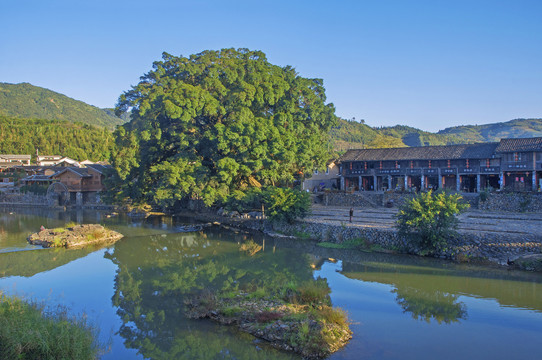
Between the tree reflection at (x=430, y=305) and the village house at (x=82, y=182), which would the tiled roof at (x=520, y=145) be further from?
the village house at (x=82, y=182)

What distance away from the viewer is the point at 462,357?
36.4 feet

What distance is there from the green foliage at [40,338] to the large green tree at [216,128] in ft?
65.1

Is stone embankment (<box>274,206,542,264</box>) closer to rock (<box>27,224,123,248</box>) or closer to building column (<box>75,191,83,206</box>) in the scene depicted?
rock (<box>27,224,123,248</box>)

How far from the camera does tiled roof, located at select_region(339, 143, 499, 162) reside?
118ft

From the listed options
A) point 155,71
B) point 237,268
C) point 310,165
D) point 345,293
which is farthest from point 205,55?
point 345,293

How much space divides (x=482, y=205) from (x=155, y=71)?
95.4ft

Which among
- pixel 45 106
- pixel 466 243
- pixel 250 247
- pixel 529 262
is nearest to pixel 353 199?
pixel 250 247

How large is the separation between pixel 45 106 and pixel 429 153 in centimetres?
16099

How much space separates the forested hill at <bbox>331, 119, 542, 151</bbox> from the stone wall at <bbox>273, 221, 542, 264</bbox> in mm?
40946

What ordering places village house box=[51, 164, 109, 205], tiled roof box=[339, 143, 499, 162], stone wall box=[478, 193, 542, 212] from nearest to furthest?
stone wall box=[478, 193, 542, 212] < tiled roof box=[339, 143, 499, 162] < village house box=[51, 164, 109, 205]

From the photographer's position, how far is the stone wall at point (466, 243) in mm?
19531

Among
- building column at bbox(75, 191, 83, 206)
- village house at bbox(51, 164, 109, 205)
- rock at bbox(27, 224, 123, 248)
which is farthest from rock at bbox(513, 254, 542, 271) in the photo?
building column at bbox(75, 191, 83, 206)

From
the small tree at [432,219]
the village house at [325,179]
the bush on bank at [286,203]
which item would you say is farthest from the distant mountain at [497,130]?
the small tree at [432,219]

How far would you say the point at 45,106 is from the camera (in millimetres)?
159000
